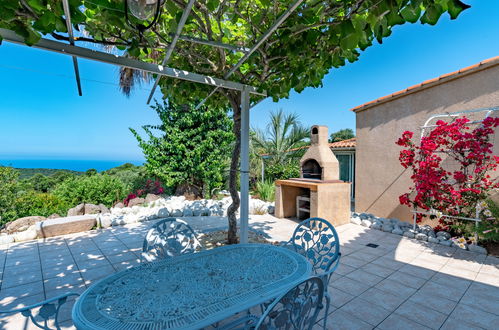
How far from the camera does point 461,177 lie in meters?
4.41

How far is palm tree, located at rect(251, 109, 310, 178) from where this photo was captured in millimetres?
9078

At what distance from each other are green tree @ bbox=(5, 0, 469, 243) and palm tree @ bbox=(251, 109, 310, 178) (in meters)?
5.46

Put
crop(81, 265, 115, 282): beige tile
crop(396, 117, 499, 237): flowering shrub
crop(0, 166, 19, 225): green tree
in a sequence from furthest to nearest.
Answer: crop(0, 166, 19, 225): green tree
crop(396, 117, 499, 237): flowering shrub
crop(81, 265, 115, 282): beige tile

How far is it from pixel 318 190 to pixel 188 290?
14.0ft

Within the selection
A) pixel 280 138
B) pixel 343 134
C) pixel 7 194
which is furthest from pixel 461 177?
pixel 343 134

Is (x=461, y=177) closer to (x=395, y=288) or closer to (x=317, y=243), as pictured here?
(x=395, y=288)

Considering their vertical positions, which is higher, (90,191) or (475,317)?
(90,191)

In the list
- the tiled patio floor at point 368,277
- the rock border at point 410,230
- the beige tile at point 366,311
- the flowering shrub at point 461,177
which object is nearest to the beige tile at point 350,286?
the tiled patio floor at point 368,277

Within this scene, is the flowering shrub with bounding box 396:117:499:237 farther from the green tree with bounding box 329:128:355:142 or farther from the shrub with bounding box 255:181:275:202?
the green tree with bounding box 329:128:355:142

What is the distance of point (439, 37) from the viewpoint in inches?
306

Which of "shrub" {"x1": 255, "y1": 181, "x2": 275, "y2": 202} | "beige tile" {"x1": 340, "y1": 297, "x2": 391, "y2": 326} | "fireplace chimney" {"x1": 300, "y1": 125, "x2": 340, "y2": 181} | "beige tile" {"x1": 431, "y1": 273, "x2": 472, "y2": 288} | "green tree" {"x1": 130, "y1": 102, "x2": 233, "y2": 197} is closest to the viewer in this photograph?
"beige tile" {"x1": 340, "y1": 297, "x2": 391, "y2": 326}

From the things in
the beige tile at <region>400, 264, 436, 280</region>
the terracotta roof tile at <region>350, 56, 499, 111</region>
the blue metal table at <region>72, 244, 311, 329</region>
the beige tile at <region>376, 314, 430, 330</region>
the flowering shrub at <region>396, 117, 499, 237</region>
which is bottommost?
the beige tile at <region>376, 314, 430, 330</region>

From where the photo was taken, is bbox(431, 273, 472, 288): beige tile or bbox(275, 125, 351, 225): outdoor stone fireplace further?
bbox(275, 125, 351, 225): outdoor stone fireplace

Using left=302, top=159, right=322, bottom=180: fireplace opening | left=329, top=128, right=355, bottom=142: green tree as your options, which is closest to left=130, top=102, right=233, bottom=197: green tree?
left=302, top=159, right=322, bottom=180: fireplace opening
